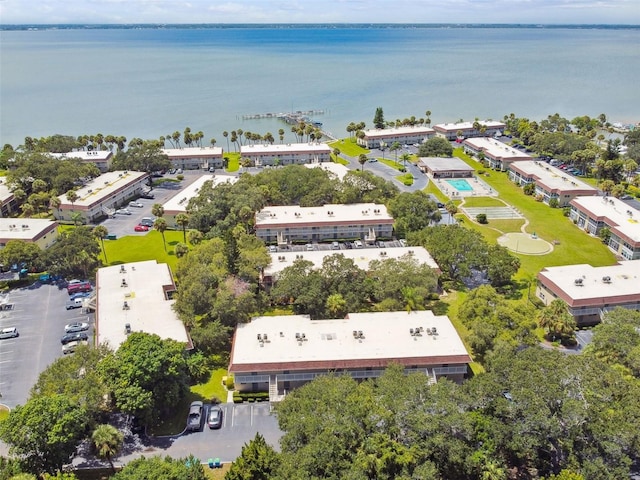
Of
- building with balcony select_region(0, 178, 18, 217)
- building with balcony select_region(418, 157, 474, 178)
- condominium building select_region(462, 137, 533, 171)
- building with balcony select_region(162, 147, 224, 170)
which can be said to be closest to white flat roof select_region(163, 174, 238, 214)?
building with balcony select_region(162, 147, 224, 170)

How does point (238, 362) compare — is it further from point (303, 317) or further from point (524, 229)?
point (524, 229)

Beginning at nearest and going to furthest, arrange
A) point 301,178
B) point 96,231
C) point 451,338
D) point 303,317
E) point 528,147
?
1. point 451,338
2. point 303,317
3. point 96,231
4. point 301,178
5. point 528,147

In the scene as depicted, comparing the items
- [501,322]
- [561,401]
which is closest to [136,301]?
[501,322]

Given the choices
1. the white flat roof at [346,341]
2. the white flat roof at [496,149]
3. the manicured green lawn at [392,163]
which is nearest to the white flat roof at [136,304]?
the white flat roof at [346,341]

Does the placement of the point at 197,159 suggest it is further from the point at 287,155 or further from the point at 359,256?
the point at 359,256

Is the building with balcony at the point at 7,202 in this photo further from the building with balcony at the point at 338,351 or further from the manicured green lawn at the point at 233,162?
the building with balcony at the point at 338,351

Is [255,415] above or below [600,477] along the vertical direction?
below
